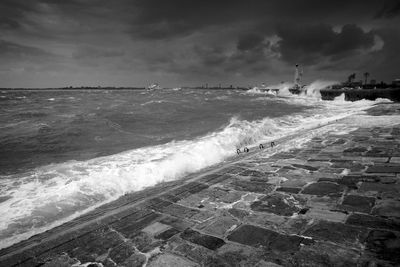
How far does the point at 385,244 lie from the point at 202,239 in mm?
2258

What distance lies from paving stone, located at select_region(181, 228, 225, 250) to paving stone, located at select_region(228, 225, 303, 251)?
20cm

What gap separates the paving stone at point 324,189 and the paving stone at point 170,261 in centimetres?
282

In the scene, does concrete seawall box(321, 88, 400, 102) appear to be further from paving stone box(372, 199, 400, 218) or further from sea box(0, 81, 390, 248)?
paving stone box(372, 199, 400, 218)

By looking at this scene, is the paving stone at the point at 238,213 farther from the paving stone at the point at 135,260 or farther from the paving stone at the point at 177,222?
the paving stone at the point at 135,260

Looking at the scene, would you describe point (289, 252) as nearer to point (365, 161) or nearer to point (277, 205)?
point (277, 205)

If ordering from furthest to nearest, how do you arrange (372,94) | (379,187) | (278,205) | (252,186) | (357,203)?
(372,94), (252,186), (379,187), (278,205), (357,203)

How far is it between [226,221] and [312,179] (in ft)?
8.47

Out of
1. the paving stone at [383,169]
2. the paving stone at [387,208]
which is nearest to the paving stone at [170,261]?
the paving stone at [387,208]

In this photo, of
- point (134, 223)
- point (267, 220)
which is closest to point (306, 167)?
point (267, 220)

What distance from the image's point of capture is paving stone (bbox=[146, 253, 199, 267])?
305 centimetres

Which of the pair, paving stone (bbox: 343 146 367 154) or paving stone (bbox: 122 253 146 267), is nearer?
paving stone (bbox: 122 253 146 267)

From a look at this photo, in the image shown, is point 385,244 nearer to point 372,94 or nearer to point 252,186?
point 252,186

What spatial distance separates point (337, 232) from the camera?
11.3 ft

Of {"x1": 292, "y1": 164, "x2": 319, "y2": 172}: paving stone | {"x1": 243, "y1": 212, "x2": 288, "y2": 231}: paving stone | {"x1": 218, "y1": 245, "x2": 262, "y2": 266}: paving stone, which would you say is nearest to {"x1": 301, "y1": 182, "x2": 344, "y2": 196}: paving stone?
{"x1": 292, "y1": 164, "x2": 319, "y2": 172}: paving stone
